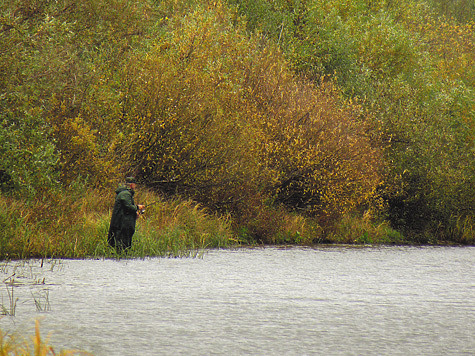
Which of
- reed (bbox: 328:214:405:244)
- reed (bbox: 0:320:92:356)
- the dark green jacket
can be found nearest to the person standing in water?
the dark green jacket

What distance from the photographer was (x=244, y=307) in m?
10.1

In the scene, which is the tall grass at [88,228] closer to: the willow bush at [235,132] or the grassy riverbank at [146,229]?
the grassy riverbank at [146,229]

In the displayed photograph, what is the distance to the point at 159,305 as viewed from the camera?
10156 millimetres

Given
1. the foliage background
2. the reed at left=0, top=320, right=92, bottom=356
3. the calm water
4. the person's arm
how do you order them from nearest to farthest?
the reed at left=0, top=320, right=92, bottom=356 < the calm water < the person's arm < the foliage background

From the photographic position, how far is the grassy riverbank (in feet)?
55.0

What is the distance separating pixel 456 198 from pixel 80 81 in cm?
1531

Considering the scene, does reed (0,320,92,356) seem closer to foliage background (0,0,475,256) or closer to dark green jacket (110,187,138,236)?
dark green jacket (110,187,138,236)

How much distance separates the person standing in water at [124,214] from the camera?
16.1 meters

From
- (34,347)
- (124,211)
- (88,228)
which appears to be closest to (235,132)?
(88,228)

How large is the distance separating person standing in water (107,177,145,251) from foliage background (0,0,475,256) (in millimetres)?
2768

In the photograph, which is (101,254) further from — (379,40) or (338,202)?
(379,40)

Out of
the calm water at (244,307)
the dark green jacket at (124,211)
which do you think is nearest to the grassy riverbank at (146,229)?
the dark green jacket at (124,211)

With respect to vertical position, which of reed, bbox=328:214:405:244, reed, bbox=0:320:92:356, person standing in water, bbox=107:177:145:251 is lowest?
reed, bbox=328:214:405:244

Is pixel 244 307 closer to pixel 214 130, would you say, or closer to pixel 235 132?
pixel 214 130
